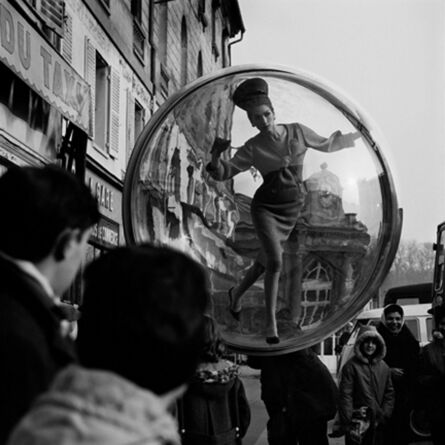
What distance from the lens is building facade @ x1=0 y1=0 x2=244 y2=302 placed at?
26.8 feet

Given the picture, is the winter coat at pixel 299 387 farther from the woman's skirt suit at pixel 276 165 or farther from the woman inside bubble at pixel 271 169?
the woman's skirt suit at pixel 276 165

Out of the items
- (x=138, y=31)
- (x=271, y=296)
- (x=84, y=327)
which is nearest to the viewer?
(x=84, y=327)

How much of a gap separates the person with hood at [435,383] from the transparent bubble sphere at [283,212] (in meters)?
2.45

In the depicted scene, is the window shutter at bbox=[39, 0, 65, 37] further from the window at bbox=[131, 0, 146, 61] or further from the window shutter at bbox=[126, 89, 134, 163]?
the window at bbox=[131, 0, 146, 61]

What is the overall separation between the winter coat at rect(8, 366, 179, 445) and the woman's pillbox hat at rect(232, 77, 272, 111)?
4.07 m

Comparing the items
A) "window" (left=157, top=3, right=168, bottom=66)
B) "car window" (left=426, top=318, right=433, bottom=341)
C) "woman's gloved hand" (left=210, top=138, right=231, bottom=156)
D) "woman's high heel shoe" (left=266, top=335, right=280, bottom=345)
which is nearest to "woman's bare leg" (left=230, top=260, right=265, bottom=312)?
"woman's high heel shoe" (left=266, top=335, right=280, bottom=345)

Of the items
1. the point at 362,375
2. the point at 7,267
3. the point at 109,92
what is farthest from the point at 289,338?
the point at 109,92

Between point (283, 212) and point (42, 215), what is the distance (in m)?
3.34

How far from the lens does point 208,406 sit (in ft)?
16.3

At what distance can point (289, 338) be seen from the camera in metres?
5.24

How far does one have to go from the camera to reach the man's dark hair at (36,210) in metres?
2.00

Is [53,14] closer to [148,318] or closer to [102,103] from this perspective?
[102,103]

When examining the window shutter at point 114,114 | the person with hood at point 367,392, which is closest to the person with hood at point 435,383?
the person with hood at point 367,392

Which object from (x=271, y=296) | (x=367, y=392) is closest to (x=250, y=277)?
(x=271, y=296)
